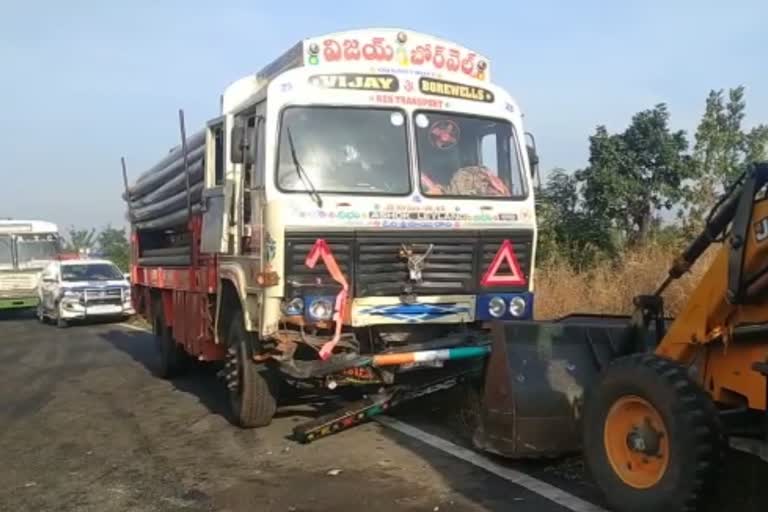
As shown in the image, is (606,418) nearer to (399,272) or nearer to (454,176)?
(399,272)

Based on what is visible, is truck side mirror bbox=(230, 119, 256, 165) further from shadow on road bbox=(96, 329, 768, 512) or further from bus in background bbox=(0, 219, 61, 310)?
bus in background bbox=(0, 219, 61, 310)

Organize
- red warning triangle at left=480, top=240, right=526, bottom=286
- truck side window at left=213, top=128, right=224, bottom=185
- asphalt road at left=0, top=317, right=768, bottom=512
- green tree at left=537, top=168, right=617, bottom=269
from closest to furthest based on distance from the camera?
asphalt road at left=0, top=317, right=768, bottom=512 → red warning triangle at left=480, top=240, right=526, bottom=286 → truck side window at left=213, top=128, right=224, bottom=185 → green tree at left=537, top=168, right=617, bottom=269

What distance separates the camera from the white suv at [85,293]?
22281 mm

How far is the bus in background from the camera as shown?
25578 millimetres

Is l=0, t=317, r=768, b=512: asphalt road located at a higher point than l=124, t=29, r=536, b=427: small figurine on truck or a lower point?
lower

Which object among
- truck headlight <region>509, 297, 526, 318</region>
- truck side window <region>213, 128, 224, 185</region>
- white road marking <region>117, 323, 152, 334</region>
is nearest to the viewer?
truck headlight <region>509, 297, 526, 318</region>

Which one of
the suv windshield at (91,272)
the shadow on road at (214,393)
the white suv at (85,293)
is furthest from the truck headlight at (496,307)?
the suv windshield at (91,272)

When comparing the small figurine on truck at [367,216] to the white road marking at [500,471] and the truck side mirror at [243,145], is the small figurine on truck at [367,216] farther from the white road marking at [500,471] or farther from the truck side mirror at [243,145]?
the white road marking at [500,471]

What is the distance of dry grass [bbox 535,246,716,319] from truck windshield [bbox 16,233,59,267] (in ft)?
58.4

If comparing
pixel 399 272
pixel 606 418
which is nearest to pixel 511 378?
pixel 606 418

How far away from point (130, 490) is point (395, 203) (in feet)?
9.93

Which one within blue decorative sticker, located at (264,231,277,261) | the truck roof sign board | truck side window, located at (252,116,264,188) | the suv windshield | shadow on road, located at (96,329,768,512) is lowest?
shadow on road, located at (96,329,768,512)

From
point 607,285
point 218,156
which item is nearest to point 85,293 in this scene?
point 607,285

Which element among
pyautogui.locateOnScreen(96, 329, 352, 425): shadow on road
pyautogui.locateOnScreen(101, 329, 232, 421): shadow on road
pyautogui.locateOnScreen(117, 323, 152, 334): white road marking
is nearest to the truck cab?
pyautogui.locateOnScreen(96, 329, 352, 425): shadow on road
